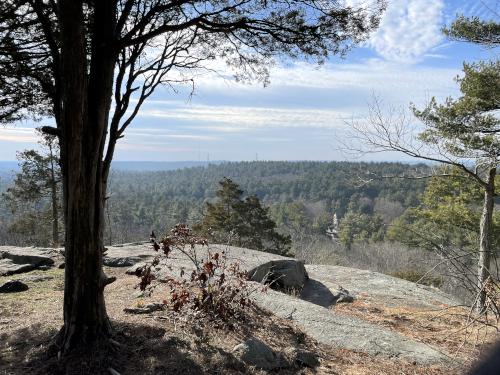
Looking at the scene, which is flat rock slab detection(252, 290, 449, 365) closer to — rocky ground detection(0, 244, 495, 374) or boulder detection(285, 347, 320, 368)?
rocky ground detection(0, 244, 495, 374)

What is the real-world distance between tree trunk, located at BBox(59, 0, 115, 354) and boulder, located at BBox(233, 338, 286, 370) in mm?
1270

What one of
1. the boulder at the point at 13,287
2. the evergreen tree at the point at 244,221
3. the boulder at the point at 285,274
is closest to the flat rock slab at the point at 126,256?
the boulder at the point at 13,287

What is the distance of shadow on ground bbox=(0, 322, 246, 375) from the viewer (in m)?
3.72

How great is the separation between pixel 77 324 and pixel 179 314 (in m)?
1.27

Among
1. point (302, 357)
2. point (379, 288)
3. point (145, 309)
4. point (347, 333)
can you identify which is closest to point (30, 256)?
point (145, 309)

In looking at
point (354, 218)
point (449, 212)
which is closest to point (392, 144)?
point (449, 212)

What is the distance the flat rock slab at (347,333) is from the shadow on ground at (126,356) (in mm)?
1810

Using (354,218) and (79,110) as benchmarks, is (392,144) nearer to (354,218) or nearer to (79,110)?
(79,110)

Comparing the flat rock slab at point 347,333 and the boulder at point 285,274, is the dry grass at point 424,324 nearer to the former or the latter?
the flat rock slab at point 347,333

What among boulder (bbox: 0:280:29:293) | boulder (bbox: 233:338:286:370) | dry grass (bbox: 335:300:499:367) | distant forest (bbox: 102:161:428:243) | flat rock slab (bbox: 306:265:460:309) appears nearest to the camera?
boulder (bbox: 233:338:286:370)

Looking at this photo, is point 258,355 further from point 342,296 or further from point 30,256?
point 30,256

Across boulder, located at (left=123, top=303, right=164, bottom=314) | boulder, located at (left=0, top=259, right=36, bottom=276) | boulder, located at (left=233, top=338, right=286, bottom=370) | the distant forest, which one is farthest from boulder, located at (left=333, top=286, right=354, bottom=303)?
boulder, located at (left=0, top=259, right=36, bottom=276)

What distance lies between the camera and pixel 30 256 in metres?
9.70

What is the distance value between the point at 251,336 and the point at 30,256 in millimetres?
6849
